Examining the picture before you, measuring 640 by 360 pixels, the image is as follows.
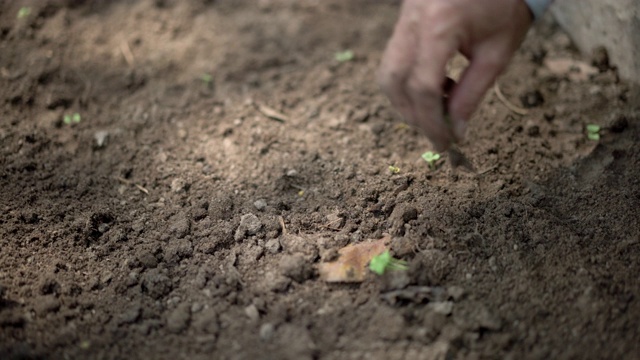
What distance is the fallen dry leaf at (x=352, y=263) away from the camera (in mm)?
1917

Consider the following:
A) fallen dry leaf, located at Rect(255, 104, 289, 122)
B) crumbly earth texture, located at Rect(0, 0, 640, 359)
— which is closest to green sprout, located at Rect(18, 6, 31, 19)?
crumbly earth texture, located at Rect(0, 0, 640, 359)

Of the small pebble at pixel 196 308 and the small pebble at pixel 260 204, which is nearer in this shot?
the small pebble at pixel 196 308

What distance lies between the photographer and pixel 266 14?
3285 mm

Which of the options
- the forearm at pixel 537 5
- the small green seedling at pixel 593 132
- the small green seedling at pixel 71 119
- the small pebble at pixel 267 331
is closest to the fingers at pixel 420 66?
the forearm at pixel 537 5

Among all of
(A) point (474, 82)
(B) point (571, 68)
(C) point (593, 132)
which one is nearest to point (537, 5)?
(A) point (474, 82)

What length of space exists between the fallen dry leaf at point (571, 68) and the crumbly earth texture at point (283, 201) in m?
0.04

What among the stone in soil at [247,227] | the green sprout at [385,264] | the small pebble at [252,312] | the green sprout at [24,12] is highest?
the green sprout at [24,12]

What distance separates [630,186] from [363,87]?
1.28 meters

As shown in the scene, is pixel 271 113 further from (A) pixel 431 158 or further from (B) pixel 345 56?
(A) pixel 431 158

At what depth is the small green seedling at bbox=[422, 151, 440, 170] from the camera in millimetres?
2277

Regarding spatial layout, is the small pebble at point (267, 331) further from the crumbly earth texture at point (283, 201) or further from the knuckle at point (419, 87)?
the knuckle at point (419, 87)

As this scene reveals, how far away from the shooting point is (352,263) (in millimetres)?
1949

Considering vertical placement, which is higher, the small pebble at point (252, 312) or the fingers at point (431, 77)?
the fingers at point (431, 77)

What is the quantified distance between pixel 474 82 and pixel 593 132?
0.97 metres
